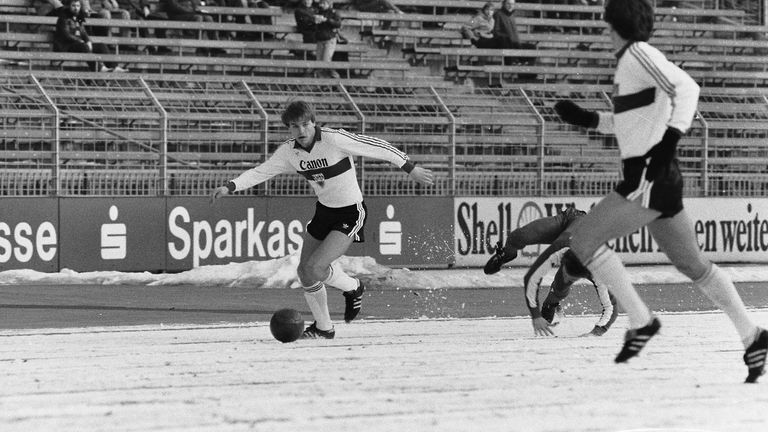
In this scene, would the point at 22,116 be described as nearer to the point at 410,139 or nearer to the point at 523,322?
the point at 410,139

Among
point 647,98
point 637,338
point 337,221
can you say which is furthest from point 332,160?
point 637,338

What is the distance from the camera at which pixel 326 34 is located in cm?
2439

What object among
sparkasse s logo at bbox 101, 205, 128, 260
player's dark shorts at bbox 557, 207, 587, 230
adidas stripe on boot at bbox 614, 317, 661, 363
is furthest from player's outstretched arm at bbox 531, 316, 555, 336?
sparkasse s logo at bbox 101, 205, 128, 260

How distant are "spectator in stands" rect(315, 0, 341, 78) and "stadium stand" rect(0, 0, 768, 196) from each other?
Result: 259 millimetres

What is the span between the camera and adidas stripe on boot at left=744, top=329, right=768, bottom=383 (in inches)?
292

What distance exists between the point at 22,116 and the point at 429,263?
6.56 metres

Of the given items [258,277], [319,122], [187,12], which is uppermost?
[187,12]

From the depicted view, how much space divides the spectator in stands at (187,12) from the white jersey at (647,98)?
17452 millimetres

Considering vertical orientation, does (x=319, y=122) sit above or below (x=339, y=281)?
above

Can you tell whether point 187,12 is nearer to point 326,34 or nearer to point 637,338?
point 326,34

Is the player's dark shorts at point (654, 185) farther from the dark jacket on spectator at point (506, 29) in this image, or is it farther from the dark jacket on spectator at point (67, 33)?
the dark jacket on spectator at point (506, 29)

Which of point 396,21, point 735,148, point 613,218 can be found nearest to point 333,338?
point 613,218

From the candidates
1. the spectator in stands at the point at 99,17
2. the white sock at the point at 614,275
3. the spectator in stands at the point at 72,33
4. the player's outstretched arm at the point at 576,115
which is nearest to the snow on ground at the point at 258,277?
the spectator in stands at the point at 72,33

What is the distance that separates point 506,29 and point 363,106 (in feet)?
17.6
